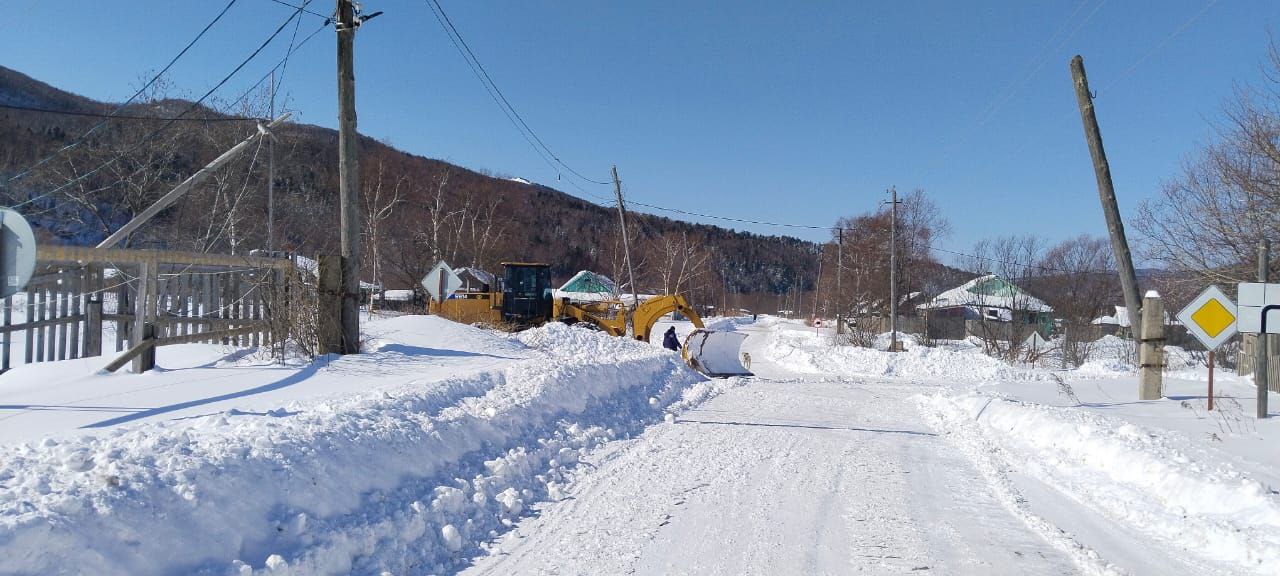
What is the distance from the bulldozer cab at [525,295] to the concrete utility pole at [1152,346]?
753 inches

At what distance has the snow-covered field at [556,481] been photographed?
4.71m

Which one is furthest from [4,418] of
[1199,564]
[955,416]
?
[955,416]

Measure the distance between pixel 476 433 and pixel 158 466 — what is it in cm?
364

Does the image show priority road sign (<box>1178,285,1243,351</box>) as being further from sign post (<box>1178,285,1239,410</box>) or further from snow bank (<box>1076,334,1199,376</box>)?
snow bank (<box>1076,334,1199,376</box>)

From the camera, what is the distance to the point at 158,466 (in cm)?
496

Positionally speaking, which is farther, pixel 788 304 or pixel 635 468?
pixel 788 304

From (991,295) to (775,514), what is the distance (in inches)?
2286

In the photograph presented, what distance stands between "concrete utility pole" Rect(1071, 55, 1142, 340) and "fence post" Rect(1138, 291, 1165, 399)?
30 cm

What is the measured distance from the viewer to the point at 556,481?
25.0 ft

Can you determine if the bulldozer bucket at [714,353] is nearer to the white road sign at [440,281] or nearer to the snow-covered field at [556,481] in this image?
the snow-covered field at [556,481]

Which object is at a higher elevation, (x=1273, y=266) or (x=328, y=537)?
(x=1273, y=266)

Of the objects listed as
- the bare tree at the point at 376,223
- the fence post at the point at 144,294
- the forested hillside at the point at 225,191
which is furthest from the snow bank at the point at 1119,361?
the bare tree at the point at 376,223

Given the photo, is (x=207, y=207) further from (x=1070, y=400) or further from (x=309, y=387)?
(x=1070, y=400)

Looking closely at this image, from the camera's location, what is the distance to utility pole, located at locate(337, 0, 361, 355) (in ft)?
45.5
